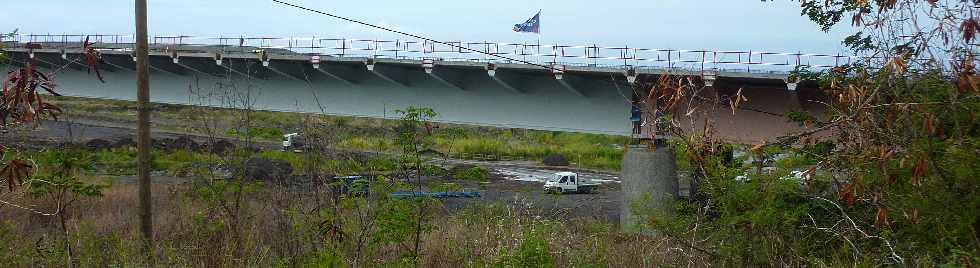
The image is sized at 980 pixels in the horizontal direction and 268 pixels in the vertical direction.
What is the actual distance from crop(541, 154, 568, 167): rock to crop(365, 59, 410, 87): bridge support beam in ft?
113

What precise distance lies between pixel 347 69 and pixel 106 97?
9.99 metres

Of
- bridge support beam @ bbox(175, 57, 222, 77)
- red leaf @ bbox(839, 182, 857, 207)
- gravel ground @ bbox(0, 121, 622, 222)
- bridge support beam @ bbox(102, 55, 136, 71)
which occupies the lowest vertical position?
gravel ground @ bbox(0, 121, 622, 222)

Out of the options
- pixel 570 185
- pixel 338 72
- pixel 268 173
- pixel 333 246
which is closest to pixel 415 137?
pixel 333 246

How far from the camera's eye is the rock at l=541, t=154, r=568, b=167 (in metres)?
56.8

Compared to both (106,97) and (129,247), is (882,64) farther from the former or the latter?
(106,97)

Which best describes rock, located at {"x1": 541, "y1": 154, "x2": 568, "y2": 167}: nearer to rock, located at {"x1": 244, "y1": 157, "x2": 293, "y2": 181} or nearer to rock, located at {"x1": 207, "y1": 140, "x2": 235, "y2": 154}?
rock, located at {"x1": 244, "y1": 157, "x2": 293, "y2": 181}

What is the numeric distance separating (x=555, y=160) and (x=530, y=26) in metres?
36.2

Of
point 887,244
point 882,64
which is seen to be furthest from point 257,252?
point 882,64

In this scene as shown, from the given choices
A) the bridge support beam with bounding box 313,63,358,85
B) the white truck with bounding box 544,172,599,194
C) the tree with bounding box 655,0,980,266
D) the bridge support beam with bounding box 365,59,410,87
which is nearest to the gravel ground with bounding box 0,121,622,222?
the white truck with bounding box 544,172,599,194

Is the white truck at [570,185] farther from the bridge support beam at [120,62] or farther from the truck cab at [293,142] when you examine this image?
the bridge support beam at [120,62]

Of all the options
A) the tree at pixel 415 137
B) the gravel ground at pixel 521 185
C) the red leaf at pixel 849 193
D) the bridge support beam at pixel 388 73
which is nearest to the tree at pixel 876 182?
the red leaf at pixel 849 193

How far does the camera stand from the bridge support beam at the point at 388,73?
22.0 meters

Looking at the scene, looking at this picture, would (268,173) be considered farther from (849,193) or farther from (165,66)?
(849,193)

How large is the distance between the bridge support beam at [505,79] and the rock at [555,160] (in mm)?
35171
